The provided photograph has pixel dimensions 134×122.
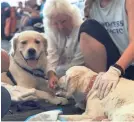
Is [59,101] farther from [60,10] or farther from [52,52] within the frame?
[60,10]

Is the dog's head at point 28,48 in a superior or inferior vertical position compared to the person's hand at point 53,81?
superior

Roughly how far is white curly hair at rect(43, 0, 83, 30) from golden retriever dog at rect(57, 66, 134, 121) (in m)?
0.60

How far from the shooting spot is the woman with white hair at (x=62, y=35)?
7.60 feet

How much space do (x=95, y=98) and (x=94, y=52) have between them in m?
0.40

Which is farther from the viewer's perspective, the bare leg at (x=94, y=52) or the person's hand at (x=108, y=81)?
the bare leg at (x=94, y=52)

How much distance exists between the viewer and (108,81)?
1.57 m

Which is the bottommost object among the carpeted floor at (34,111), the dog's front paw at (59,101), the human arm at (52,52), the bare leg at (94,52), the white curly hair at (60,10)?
the dog's front paw at (59,101)

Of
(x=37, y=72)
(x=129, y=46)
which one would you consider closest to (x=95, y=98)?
(x=129, y=46)

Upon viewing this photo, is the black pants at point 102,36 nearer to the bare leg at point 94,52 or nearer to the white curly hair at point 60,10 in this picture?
the bare leg at point 94,52

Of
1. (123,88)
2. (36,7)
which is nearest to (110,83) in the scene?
(123,88)

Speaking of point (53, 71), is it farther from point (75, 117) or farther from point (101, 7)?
point (75, 117)

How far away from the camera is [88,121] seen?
155 centimetres

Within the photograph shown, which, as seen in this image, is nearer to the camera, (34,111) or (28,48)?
(34,111)

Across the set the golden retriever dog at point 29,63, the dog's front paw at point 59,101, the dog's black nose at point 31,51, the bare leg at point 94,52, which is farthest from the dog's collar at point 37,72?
the bare leg at point 94,52
